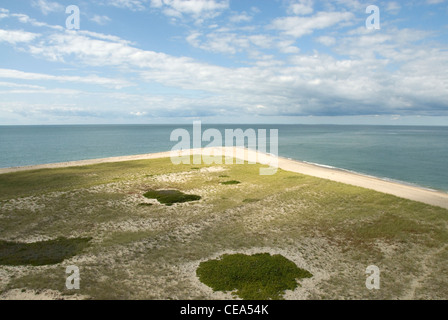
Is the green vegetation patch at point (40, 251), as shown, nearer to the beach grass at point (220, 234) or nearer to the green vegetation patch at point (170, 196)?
the beach grass at point (220, 234)

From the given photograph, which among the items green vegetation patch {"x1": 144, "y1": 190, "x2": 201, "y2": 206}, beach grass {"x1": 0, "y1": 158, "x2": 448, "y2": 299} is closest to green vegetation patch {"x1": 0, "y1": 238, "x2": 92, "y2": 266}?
beach grass {"x1": 0, "y1": 158, "x2": 448, "y2": 299}

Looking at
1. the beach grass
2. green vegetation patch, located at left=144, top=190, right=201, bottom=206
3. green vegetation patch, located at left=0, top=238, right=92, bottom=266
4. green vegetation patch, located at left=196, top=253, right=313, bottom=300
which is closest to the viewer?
green vegetation patch, located at left=196, top=253, right=313, bottom=300
